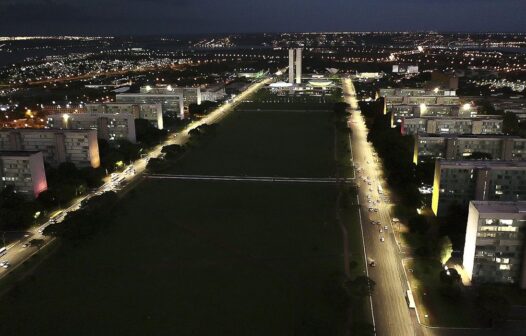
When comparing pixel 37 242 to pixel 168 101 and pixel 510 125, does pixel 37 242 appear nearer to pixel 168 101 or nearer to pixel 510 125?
pixel 168 101

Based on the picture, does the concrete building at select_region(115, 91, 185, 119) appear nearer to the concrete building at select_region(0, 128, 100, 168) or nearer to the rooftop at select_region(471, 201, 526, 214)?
the concrete building at select_region(0, 128, 100, 168)

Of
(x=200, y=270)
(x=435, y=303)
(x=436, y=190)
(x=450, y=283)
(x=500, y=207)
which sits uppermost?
(x=500, y=207)

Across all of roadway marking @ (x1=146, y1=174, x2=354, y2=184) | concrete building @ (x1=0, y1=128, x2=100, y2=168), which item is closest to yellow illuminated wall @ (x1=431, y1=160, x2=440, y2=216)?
roadway marking @ (x1=146, y1=174, x2=354, y2=184)

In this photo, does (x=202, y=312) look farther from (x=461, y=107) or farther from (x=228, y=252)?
(x=461, y=107)

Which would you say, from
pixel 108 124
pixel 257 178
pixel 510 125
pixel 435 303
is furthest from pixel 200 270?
pixel 510 125

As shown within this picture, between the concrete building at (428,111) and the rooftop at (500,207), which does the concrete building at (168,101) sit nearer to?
the concrete building at (428,111)

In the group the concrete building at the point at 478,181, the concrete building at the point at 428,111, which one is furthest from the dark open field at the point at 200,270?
the concrete building at the point at 428,111
